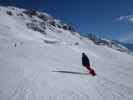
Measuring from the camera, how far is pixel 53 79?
1141cm

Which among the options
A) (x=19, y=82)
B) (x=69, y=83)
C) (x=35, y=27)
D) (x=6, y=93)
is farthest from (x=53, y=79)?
(x=35, y=27)

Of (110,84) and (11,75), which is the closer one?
(110,84)

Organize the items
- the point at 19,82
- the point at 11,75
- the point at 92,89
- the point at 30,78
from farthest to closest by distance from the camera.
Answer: the point at 11,75 < the point at 30,78 < the point at 19,82 < the point at 92,89

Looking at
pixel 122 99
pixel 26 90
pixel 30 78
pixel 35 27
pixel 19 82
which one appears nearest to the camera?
pixel 122 99

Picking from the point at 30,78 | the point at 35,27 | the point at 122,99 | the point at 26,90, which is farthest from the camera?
the point at 35,27

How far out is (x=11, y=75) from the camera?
39.3 ft

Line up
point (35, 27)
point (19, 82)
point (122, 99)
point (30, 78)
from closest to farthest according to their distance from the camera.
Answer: point (122, 99) → point (19, 82) → point (30, 78) → point (35, 27)

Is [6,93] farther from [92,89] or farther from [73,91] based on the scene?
[92,89]

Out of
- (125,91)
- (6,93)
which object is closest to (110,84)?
(125,91)

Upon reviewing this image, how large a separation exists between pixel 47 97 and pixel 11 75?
490 centimetres

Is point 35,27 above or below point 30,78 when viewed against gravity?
above

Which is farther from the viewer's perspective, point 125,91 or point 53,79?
point 53,79

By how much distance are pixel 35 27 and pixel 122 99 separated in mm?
58927

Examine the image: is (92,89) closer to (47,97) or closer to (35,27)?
(47,97)
